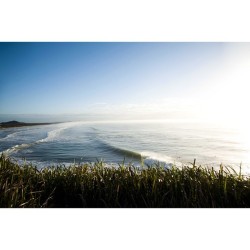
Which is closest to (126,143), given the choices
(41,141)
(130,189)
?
(41,141)

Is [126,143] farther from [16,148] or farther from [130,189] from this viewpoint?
[130,189]

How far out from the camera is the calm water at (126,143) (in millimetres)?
5168

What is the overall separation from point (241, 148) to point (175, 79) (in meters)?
1.78

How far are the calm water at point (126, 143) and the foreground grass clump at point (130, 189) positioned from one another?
2.19 metres

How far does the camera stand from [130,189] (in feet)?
7.95

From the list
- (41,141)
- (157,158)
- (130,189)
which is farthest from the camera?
(41,141)

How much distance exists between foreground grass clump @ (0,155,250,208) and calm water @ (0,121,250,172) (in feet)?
7.19

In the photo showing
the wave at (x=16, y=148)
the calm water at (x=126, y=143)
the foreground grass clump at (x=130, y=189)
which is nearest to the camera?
the foreground grass clump at (x=130, y=189)

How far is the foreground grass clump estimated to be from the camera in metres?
2.31

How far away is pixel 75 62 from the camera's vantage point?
416cm

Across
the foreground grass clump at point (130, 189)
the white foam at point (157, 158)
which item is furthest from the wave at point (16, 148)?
the foreground grass clump at point (130, 189)

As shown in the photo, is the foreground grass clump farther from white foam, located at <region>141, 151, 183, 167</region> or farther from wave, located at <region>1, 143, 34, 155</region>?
wave, located at <region>1, 143, 34, 155</region>

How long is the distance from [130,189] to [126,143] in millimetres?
5881

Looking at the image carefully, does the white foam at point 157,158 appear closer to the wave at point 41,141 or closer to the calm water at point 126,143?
the calm water at point 126,143
